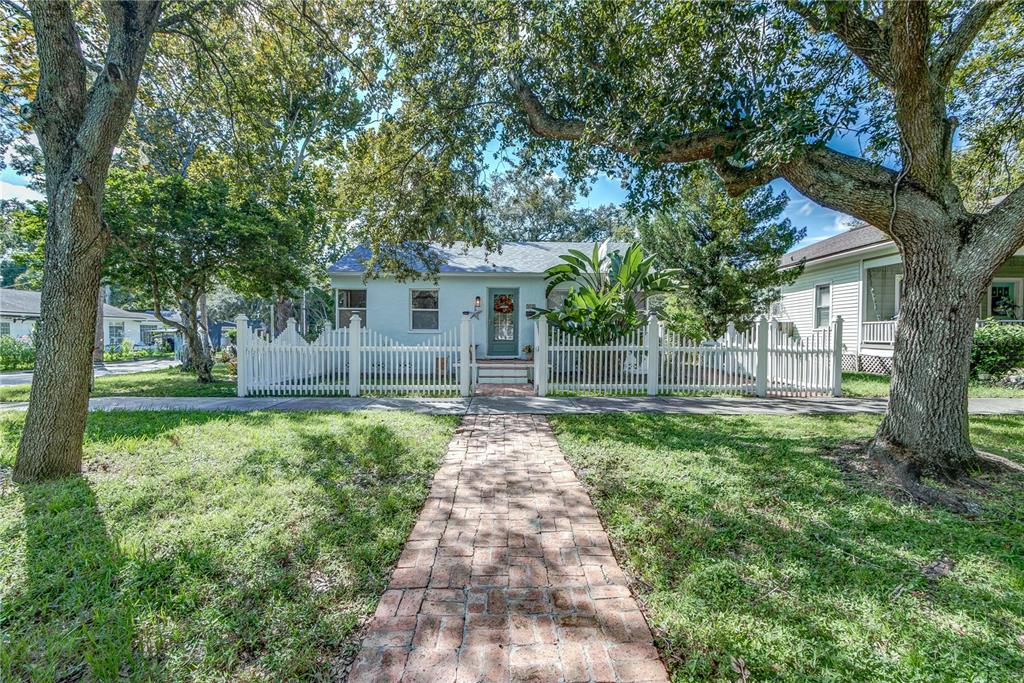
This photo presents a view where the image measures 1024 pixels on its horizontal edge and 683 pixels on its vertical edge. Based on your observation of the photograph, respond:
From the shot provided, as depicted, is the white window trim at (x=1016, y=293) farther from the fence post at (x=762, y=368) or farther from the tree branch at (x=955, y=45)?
the tree branch at (x=955, y=45)

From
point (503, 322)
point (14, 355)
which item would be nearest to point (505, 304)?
point (503, 322)

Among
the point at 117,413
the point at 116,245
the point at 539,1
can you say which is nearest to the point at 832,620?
the point at 539,1

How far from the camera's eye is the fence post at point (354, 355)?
9883 millimetres

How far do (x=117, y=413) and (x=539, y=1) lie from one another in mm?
9734

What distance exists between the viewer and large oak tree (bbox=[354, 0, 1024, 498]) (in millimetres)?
4582

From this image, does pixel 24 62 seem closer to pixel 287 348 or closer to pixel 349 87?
pixel 349 87

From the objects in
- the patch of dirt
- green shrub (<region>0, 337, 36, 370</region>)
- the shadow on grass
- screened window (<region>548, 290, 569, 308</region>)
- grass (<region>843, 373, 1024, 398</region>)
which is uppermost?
screened window (<region>548, 290, 569, 308</region>)

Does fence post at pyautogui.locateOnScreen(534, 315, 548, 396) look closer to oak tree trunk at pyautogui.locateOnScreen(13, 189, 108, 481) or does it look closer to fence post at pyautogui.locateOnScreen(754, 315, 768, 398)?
fence post at pyautogui.locateOnScreen(754, 315, 768, 398)

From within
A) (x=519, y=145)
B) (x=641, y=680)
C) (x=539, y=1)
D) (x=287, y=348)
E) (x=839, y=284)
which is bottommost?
(x=641, y=680)

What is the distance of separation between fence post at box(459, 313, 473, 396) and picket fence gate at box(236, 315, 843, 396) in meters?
0.02

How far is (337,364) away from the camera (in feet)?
33.2

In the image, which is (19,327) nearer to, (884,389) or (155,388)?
(155,388)

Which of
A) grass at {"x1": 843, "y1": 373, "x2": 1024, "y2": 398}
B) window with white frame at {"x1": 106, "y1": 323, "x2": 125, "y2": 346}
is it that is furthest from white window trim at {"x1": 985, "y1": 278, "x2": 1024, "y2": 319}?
window with white frame at {"x1": 106, "y1": 323, "x2": 125, "y2": 346}

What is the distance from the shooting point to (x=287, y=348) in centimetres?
994
